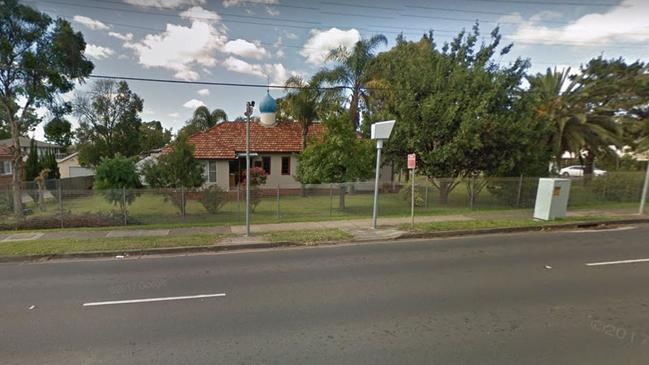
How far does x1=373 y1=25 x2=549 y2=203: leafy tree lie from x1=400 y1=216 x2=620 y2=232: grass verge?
10.7ft

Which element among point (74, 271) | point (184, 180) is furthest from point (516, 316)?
point (184, 180)

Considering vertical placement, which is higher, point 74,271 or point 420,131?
point 420,131

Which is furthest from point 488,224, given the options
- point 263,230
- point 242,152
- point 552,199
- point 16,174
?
point 16,174

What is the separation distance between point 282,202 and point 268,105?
34.9ft

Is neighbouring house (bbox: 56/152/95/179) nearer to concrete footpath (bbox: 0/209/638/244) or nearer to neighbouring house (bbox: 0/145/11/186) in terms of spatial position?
neighbouring house (bbox: 0/145/11/186)

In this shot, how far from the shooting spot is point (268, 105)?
25000mm

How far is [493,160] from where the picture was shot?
14547 mm

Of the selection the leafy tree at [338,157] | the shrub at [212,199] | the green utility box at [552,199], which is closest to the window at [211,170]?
the shrub at [212,199]

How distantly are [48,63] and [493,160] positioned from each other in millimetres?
18684

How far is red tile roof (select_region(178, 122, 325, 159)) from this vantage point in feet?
73.1

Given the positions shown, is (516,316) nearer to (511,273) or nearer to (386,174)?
(511,273)

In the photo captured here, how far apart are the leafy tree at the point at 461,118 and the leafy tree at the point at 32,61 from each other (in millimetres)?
13645

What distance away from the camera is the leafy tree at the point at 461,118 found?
44.5 ft

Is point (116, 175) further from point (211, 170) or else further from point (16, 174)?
point (211, 170)
